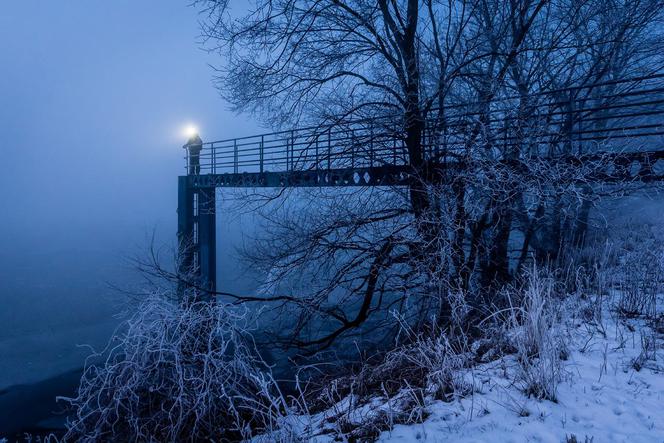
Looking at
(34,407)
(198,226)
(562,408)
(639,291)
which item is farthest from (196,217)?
(562,408)

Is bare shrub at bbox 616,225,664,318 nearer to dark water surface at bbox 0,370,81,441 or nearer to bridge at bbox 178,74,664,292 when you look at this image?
bridge at bbox 178,74,664,292

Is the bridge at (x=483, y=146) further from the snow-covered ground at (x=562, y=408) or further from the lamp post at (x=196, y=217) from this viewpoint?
the lamp post at (x=196, y=217)

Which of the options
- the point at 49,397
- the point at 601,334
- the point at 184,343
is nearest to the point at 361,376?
the point at 184,343

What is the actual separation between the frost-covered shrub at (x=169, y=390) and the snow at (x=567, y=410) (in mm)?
1487

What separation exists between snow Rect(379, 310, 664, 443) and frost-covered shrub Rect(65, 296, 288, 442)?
4.88ft

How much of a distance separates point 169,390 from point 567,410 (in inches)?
125

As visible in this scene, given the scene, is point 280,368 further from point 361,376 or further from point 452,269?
point 361,376

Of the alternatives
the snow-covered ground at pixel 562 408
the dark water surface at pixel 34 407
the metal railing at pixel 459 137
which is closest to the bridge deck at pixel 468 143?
the metal railing at pixel 459 137

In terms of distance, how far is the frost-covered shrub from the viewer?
346cm

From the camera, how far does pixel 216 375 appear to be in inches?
144

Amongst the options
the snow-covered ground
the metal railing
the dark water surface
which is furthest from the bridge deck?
the dark water surface

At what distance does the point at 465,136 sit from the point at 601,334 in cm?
387

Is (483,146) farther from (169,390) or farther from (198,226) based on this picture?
(198,226)

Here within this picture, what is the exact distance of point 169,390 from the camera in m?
3.54
